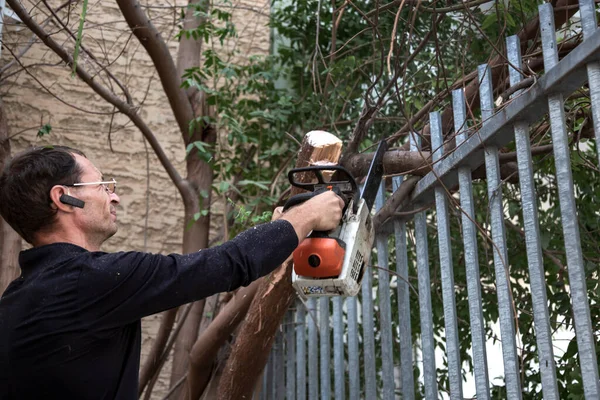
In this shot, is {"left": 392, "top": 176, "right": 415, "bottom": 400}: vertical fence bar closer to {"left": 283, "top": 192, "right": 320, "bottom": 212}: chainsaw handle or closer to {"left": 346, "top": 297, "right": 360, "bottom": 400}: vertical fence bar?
{"left": 346, "top": 297, "right": 360, "bottom": 400}: vertical fence bar

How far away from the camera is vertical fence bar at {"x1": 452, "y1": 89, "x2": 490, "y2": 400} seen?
230cm

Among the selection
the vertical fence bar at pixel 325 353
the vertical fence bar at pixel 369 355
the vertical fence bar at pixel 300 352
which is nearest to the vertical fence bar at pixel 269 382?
the vertical fence bar at pixel 300 352

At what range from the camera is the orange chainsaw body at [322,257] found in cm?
234

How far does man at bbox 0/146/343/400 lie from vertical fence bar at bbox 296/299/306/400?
157cm

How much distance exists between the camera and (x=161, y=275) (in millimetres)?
2100

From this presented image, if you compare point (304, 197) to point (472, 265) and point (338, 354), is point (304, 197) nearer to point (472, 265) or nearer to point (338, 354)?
point (472, 265)

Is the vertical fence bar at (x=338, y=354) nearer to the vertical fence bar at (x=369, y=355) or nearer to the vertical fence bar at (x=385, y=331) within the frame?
the vertical fence bar at (x=369, y=355)

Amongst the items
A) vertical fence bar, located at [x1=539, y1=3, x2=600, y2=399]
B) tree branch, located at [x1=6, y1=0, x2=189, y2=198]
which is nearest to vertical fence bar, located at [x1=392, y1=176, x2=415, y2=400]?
vertical fence bar, located at [x1=539, y1=3, x2=600, y2=399]

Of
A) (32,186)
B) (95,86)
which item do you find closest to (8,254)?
(95,86)

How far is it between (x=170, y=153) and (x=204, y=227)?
4.01 feet

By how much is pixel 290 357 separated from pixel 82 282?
202 cm

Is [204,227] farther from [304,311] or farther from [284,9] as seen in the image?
[284,9]

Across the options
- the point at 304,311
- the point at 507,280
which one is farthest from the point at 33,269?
the point at 304,311

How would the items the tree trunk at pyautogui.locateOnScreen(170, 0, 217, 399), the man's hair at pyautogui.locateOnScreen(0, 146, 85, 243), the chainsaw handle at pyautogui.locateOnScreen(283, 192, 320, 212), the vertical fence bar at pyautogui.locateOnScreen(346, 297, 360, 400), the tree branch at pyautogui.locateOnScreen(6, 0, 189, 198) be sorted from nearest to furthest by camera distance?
the man's hair at pyautogui.locateOnScreen(0, 146, 85, 243) < the chainsaw handle at pyautogui.locateOnScreen(283, 192, 320, 212) < the vertical fence bar at pyautogui.locateOnScreen(346, 297, 360, 400) < the tree branch at pyautogui.locateOnScreen(6, 0, 189, 198) < the tree trunk at pyautogui.locateOnScreen(170, 0, 217, 399)
